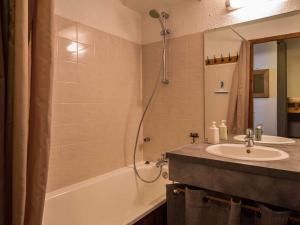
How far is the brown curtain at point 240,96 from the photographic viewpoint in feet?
5.76

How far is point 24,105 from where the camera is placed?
76 centimetres

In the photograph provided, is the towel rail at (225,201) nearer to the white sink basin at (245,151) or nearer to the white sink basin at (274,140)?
the white sink basin at (245,151)

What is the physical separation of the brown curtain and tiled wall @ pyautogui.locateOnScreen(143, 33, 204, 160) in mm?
288

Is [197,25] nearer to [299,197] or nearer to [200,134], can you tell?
[200,134]

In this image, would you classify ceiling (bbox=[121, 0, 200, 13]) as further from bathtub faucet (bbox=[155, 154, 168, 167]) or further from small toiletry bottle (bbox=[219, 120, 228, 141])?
bathtub faucet (bbox=[155, 154, 168, 167])

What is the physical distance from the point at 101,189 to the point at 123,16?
1.68 m

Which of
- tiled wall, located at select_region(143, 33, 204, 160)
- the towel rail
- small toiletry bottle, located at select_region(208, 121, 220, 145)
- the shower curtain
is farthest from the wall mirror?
the shower curtain

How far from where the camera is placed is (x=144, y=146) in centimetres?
249

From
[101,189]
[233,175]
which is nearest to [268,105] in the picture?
[233,175]

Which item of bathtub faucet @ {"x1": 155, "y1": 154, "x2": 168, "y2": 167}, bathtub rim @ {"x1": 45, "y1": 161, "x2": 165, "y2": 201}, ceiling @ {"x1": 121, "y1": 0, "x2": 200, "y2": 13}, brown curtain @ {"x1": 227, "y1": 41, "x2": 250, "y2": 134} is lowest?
bathtub rim @ {"x1": 45, "y1": 161, "x2": 165, "y2": 201}

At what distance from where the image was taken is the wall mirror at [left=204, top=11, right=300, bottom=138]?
5.12 ft

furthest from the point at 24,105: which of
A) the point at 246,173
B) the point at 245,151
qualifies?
the point at 245,151

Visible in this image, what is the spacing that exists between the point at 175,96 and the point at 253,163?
4.00 ft

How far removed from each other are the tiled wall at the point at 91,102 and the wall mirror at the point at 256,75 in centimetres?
80
